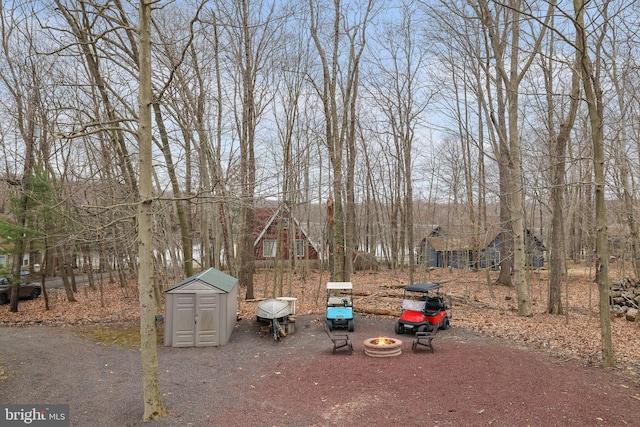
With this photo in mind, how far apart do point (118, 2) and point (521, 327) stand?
1491 cm

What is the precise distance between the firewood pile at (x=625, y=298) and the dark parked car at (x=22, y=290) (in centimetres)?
2403

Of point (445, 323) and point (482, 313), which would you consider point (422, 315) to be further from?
point (482, 313)

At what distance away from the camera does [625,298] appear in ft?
48.6

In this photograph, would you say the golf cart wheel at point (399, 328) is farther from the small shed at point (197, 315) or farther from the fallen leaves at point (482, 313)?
the small shed at point (197, 315)

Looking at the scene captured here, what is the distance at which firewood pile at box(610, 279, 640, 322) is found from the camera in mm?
12866

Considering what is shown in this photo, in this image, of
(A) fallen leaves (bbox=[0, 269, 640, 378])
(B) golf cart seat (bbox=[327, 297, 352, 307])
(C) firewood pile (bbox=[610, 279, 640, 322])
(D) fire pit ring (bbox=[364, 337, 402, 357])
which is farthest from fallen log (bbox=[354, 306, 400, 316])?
(C) firewood pile (bbox=[610, 279, 640, 322])

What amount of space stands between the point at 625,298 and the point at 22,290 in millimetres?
25718

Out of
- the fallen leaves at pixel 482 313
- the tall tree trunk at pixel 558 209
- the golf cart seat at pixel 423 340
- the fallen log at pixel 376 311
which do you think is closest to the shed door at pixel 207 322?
the fallen leaves at pixel 482 313

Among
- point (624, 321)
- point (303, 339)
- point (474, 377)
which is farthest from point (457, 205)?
point (474, 377)

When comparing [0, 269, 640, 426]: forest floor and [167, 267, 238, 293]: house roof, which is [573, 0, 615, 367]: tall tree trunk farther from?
[167, 267, 238, 293]: house roof

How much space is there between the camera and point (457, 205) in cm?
2950

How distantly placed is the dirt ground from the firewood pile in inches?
247

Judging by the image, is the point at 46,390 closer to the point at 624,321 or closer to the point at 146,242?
the point at 146,242

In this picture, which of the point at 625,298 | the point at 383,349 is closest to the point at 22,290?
the point at 383,349
